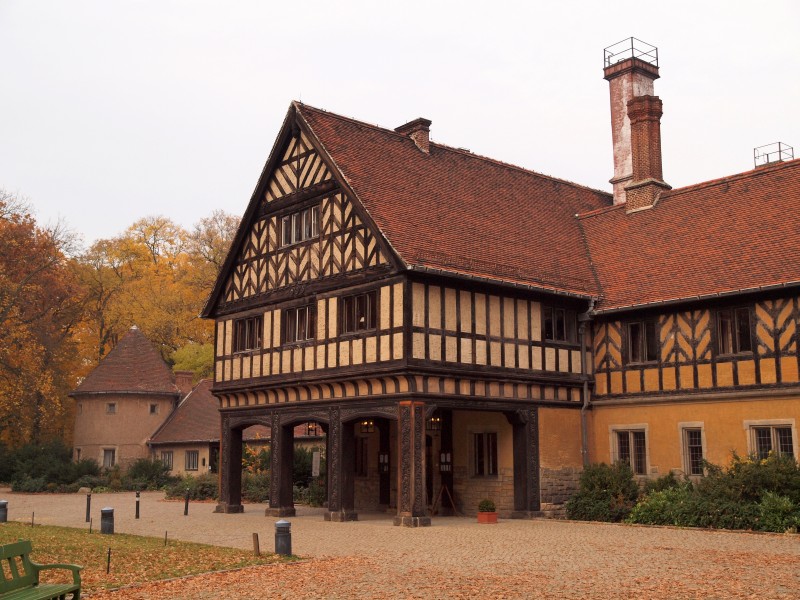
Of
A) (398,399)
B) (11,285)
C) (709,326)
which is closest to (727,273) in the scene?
(709,326)

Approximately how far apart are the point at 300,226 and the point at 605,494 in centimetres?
1147

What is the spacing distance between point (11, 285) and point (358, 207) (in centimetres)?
2909

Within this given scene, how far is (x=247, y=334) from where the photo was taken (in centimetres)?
2797

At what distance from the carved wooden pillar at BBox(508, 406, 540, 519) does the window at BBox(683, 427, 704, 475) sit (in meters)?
3.94

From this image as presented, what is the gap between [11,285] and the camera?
45.6 meters

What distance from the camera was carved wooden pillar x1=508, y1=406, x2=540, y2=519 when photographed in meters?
24.2

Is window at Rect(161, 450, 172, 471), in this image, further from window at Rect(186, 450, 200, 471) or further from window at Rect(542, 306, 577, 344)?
window at Rect(542, 306, 577, 344)

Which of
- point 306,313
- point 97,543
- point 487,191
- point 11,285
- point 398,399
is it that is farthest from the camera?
point 11,285

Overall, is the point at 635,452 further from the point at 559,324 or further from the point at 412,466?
the point at 412,466

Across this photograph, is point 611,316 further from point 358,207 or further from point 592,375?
point 358,207

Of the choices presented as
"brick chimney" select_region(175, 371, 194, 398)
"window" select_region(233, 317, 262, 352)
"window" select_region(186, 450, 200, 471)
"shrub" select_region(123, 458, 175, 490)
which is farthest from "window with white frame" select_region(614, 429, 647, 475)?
"brick chimney" select_region(175, 371, 194, 398)

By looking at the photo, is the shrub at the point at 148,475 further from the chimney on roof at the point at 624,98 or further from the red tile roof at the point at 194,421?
the chimney on roof at the point at 624,98

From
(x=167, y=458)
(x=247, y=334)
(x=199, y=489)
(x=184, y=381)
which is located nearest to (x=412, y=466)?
(x=247, y=334)

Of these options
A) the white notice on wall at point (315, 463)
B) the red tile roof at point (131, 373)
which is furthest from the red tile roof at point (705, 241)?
the red tile roof at point (131, 373)
